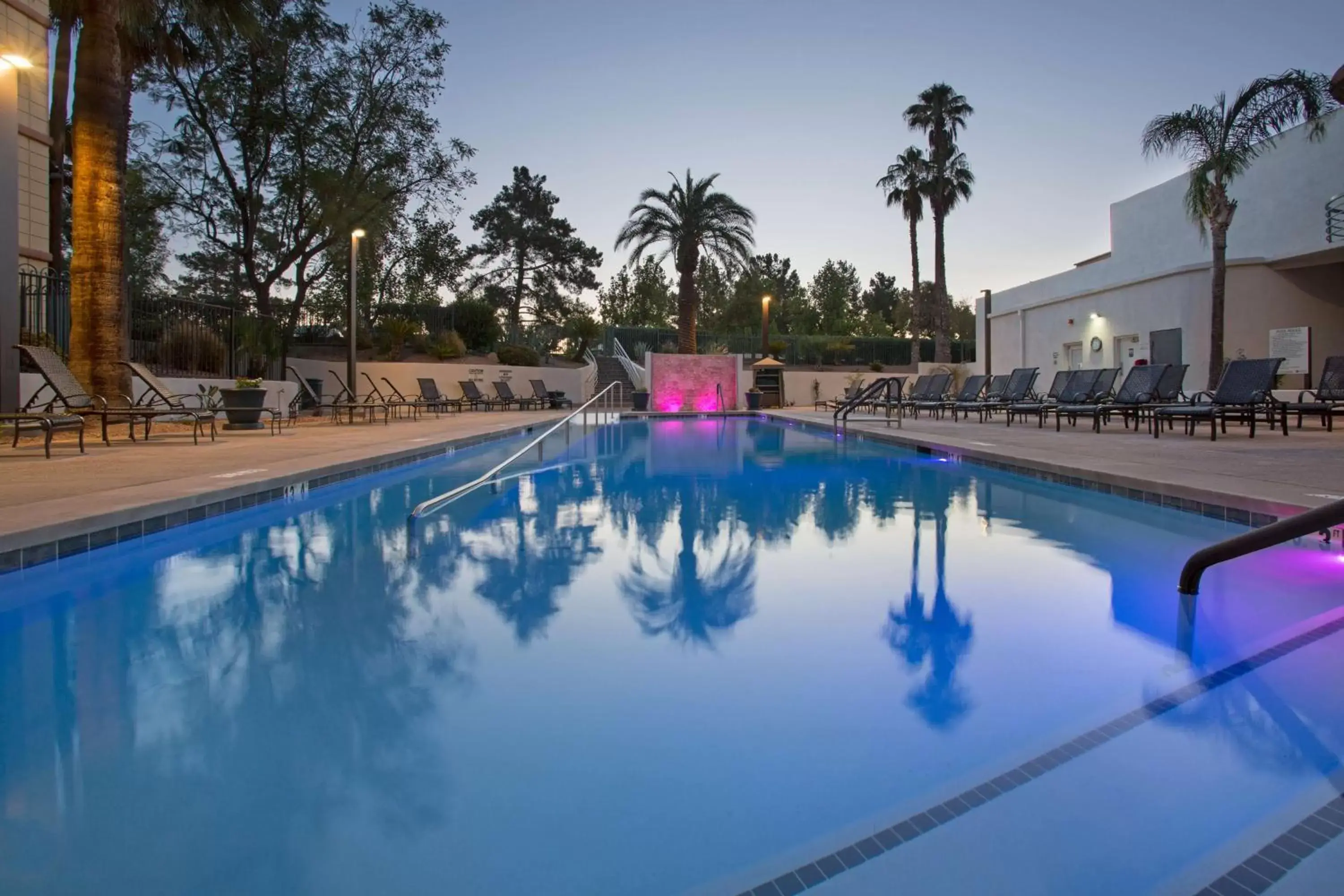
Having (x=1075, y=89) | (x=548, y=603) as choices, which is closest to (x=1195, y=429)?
(x=1075, y=89)

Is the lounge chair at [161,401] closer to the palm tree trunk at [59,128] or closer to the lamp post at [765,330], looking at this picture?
the palm tree trunk at [59,128]

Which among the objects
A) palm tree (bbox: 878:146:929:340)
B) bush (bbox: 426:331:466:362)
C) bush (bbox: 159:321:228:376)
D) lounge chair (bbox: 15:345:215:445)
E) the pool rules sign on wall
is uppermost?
palm tree (bbox: 878:146:929:340)

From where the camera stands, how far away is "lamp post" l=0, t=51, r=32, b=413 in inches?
432

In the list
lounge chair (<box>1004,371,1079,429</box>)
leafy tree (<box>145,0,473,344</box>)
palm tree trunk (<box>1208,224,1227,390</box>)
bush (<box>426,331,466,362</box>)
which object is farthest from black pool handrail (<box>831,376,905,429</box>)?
bush (<box>426,331,466,362</box>)

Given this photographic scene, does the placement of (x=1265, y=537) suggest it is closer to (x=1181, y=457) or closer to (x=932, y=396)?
(x=1181, y=457)

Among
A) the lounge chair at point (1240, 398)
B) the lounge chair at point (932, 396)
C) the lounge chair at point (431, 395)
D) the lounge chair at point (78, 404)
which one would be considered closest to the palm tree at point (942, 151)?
the lounge chair at point (932, 396)

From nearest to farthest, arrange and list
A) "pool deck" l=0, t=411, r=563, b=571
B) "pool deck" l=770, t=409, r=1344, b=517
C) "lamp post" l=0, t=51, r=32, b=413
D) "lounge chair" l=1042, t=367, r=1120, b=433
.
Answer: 1. "pool deck" l=0, t=411, r=563, b=571
2. "pool deck" l=770, t=409, r=1344, b=517
3. "lamp post" l=0, t=51, r=32, b=413
4. "lounge chair" l=1042, t=367, r=1120, b=433

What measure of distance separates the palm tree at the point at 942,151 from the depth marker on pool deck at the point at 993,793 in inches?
1094

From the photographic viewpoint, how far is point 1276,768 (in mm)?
2057

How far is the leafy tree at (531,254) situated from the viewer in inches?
1526

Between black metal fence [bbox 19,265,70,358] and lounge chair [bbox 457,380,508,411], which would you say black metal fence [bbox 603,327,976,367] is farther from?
black metal fence [bbox 19,265,70,358]

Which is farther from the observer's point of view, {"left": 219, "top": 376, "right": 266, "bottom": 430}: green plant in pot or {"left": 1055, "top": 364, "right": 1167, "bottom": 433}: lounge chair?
{"left": 219, "top": 376, "right": 266, "bottom": 430}: green plant in pot

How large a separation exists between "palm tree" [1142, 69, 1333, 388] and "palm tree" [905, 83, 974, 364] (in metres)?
12.0

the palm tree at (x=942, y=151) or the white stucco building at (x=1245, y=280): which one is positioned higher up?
the palm tree at (x=942, y=151)
